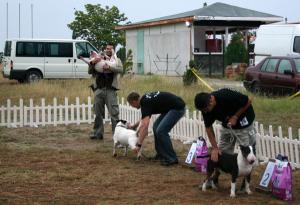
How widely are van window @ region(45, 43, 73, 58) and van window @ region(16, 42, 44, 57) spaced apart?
1.01ft

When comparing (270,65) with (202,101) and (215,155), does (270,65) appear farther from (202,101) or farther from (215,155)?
(202,101)

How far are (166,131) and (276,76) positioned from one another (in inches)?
341

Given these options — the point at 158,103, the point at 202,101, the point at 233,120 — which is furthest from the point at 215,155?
the point at 158,103

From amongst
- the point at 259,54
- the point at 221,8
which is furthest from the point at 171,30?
the point at 259,54

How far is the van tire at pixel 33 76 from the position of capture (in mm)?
25320

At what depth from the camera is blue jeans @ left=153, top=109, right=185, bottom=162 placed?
8.88m

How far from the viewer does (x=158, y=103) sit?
873cm

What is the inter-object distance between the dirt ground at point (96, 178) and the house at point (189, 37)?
812 inches

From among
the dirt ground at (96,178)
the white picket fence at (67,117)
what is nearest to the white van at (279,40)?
the white picket fence at (67,117)

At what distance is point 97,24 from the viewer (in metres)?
51.4

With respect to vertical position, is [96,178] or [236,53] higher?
[236,53]

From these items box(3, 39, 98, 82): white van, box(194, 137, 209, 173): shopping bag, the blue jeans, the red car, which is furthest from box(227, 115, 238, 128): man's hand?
box(3, 39, 98, 82): white van

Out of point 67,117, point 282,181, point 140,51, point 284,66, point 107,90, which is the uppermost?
point 140,51

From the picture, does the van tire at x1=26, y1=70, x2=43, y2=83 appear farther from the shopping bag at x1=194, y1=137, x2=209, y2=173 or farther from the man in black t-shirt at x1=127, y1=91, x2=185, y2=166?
the shopping bag at x1=194, y1=137, x2=209, y2=173
